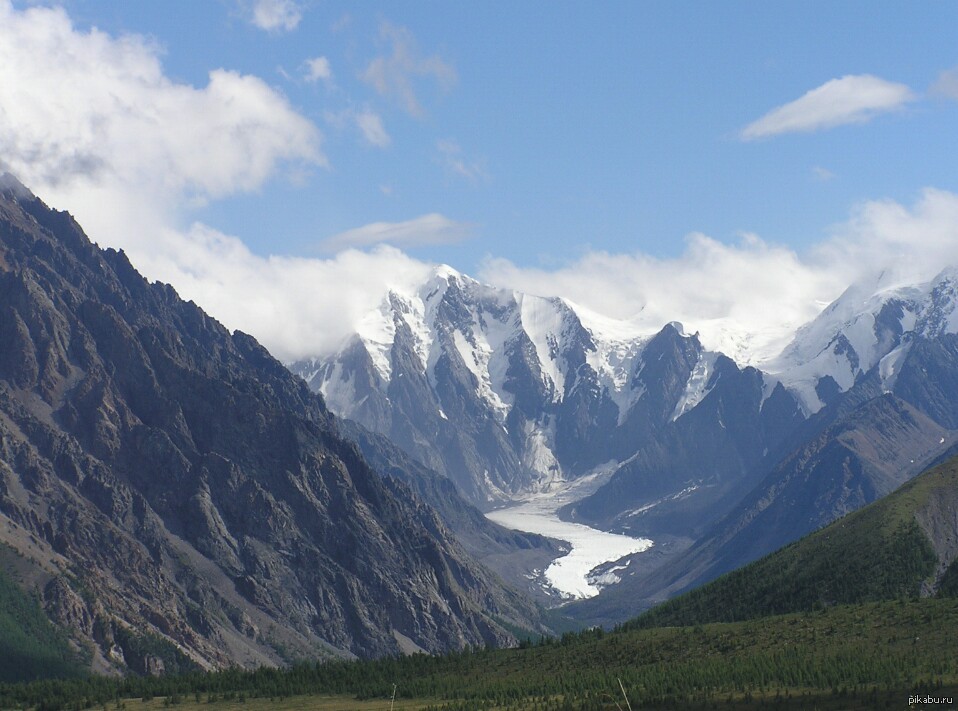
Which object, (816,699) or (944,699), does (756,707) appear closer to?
(816,699)

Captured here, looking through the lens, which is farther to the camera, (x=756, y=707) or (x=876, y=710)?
(x=756, y=707)

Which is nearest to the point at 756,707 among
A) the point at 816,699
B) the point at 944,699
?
the point at 816,699

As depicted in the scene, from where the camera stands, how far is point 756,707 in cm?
19912

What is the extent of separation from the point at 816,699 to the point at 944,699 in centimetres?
1892

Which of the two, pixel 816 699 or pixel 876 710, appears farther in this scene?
pixel 816 699

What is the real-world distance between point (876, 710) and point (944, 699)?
29.0ft

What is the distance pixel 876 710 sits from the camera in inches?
7244

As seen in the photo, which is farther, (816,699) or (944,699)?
(816,699)

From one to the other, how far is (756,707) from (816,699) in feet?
26.2

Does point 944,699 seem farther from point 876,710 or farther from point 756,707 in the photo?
point 756,707

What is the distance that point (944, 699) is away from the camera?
18512cm

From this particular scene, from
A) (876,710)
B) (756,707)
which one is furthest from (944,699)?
(756,707)
